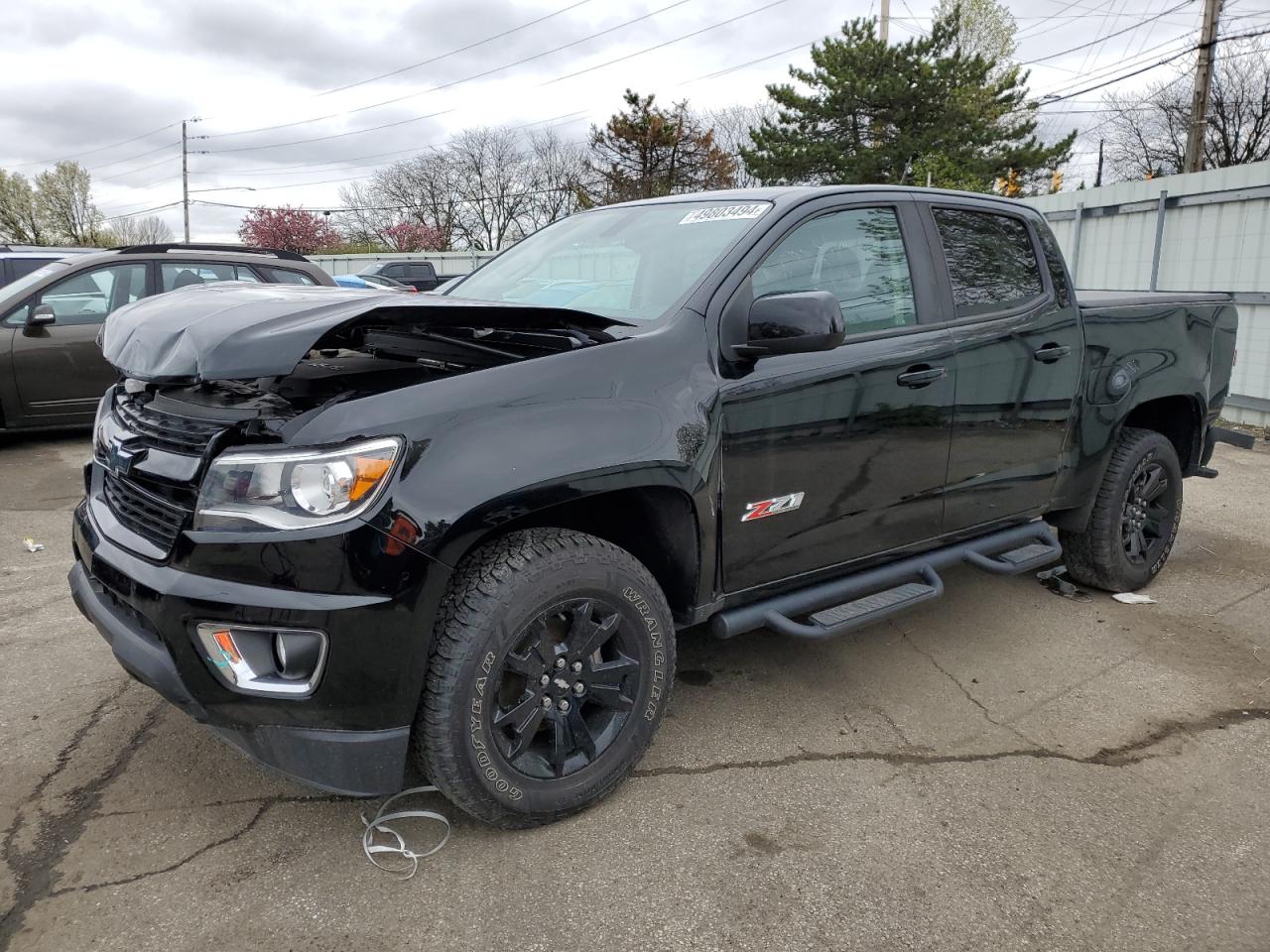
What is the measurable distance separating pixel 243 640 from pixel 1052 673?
3043 mm

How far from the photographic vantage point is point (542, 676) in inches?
96.0

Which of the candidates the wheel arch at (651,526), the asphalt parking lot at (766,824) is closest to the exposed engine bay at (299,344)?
the wheel arch at (651,526)

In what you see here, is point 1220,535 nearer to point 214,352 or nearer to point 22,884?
point 214,352

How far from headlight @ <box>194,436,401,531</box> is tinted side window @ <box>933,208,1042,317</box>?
7.85 feet

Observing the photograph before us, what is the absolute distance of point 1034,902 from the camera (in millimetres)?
2291

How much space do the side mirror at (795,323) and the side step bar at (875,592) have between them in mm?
856

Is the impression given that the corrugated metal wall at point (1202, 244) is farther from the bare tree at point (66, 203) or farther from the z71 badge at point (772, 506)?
the bare tree at point (66, 203)

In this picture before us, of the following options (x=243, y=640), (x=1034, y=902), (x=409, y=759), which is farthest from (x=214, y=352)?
(x=1034, y=902)

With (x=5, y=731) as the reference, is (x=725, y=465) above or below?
above

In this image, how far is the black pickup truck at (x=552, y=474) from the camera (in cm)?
214

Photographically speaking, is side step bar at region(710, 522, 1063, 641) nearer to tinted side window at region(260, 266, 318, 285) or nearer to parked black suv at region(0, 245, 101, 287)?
tinted side window at region(260, 266, 318, 285)

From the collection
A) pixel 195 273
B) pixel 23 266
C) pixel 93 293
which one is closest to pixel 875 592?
pixel 195 273

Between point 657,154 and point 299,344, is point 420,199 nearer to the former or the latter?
point 657,154

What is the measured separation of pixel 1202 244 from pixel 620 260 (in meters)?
8.99
